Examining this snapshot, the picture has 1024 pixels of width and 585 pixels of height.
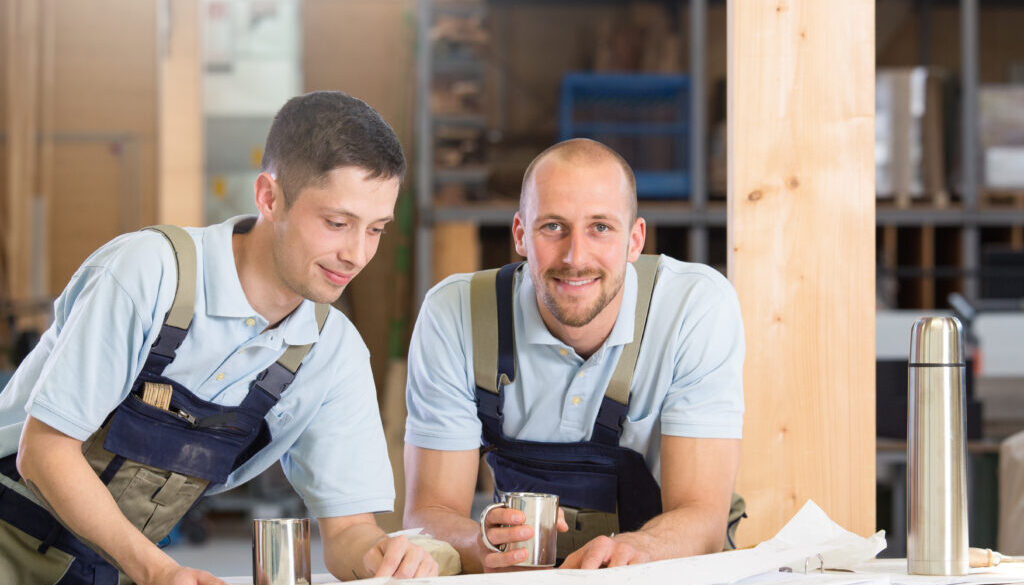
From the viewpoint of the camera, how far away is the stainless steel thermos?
55.1 inches

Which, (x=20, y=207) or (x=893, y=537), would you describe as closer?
(x=893, y=537)

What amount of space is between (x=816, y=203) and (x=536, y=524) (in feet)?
2.53

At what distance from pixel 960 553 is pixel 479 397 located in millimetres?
811

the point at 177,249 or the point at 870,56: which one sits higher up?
the point at 870,56

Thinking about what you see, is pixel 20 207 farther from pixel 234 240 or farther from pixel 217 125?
pixel 234 240

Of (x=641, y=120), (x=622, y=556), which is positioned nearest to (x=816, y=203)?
(x=622, y=556)

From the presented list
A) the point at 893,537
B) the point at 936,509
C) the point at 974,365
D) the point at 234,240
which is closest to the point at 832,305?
the point at 936,509

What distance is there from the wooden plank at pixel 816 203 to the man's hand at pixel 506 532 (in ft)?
2.07

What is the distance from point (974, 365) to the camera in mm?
4570

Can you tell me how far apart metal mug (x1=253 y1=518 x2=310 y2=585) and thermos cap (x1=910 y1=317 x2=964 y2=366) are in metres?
0.76

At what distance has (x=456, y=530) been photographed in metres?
1.79

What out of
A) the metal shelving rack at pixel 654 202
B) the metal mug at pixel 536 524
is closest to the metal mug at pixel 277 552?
the metal mug at pixel 536 524

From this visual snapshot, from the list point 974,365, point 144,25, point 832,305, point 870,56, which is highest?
point 144,25

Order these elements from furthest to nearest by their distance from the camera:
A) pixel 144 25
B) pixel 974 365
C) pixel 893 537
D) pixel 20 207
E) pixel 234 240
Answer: pixel 144 25 < pixel 20 207 < pixel 974 365 < pixel 893 537 < pixel 234 240
